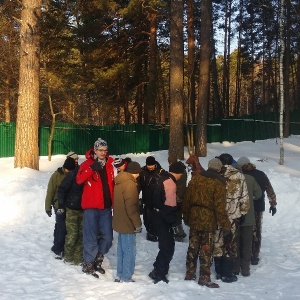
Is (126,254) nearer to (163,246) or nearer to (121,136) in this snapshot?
(163,246)

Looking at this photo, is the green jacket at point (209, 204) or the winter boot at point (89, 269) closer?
the green jacket at point (209, 204)

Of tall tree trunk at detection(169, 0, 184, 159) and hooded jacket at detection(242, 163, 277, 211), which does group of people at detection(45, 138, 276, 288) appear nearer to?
hooded jacket at detection(242, 163, 277, 211)

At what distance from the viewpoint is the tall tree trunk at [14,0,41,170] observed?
42.7 feet

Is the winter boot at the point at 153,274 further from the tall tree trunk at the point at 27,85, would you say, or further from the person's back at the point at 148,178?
the tall tree trunk at the point at 27,85

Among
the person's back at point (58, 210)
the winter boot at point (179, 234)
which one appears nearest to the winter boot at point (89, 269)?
the person's back at point (58, 210)

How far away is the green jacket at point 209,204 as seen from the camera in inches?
237

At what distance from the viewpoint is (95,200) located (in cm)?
620

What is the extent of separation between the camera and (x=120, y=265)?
20.1 feet

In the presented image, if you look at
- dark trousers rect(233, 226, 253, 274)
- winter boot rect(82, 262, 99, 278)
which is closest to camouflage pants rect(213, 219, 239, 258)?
dark trousers rect(233, 226, 253, 274)

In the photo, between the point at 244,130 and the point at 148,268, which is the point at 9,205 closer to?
the point at 148,268

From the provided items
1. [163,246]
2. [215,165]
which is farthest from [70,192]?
[215,165]

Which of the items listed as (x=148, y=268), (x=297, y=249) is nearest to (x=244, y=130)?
(x=297, y=249)

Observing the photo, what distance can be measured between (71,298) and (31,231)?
3.66 meters

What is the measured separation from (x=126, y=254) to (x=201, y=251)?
42.8 inches
